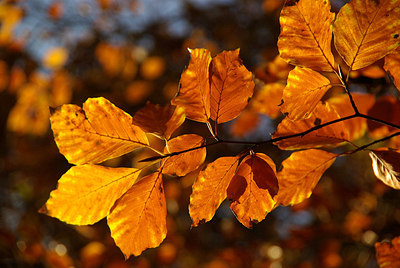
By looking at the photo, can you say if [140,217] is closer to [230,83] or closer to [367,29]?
[230,83]

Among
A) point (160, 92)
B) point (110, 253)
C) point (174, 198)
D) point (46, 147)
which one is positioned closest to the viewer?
point (110, 253)

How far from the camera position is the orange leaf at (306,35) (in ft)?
1.48

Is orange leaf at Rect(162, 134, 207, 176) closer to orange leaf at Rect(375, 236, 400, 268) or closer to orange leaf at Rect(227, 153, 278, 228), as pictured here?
orange leaf at Rect(227, 153, 278, 228)

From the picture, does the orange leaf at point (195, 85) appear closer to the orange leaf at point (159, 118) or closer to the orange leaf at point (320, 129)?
the orange leaf at point (159, 118)

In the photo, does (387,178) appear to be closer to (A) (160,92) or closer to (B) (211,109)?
(B) (211,109)

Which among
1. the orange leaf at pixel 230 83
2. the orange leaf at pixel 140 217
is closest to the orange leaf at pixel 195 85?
the orange leaf at pixel 230 83

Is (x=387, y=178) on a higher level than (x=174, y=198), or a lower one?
higher

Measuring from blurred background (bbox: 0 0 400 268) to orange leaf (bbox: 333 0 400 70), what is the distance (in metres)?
1.33

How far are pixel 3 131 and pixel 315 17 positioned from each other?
17.5ft

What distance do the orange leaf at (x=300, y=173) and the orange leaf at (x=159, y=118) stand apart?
7.9 inches

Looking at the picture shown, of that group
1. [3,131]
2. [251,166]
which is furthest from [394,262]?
[3,131]

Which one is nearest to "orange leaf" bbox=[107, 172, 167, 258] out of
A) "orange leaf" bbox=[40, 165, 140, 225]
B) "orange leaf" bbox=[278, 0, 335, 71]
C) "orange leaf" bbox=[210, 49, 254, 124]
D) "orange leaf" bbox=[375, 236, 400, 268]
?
"orange leaf" bbox=[40, 165, 140, 225]

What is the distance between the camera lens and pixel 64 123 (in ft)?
1.57

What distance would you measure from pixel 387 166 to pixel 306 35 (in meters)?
0.22
